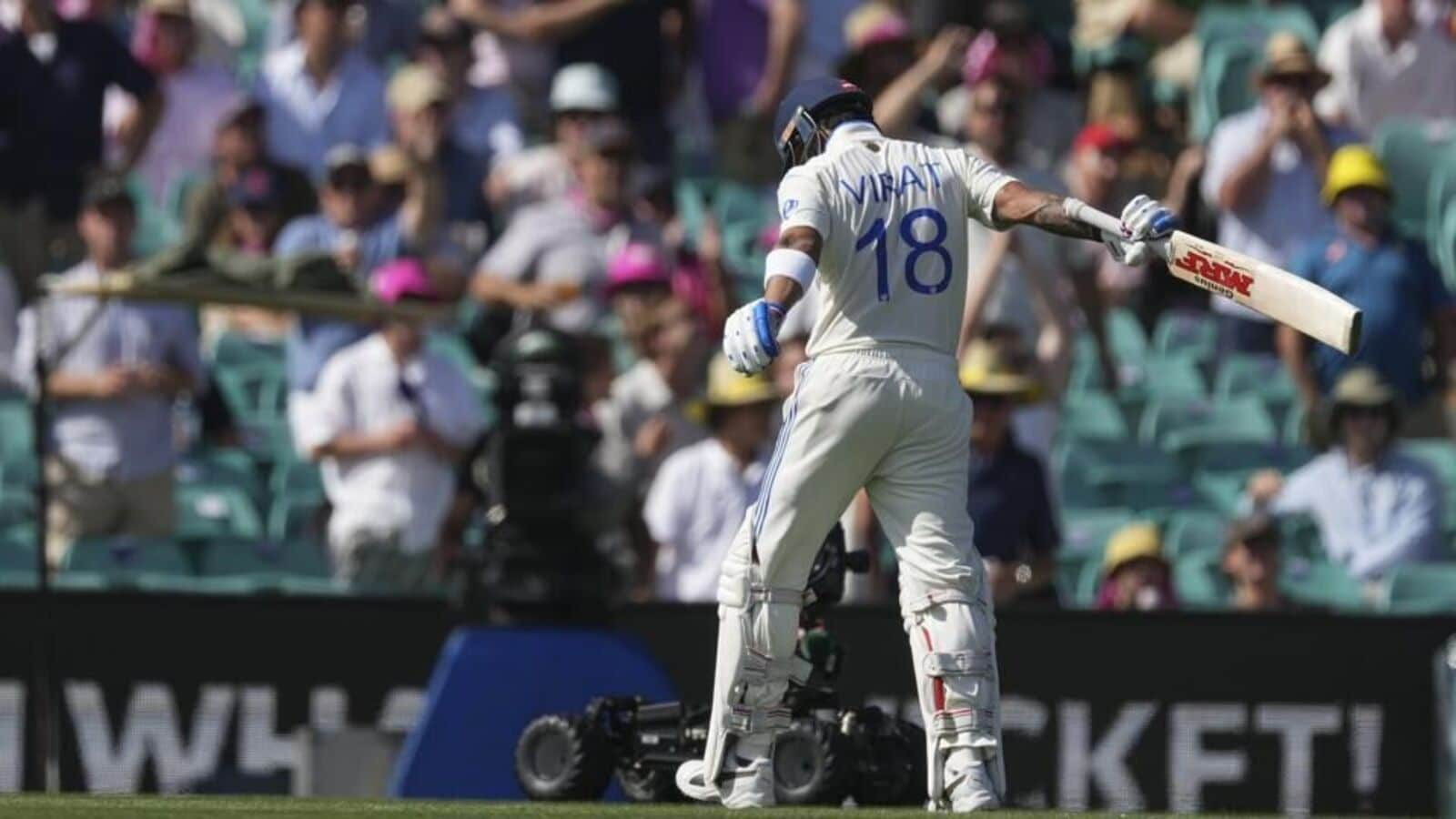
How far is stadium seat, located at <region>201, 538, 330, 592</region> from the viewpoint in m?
13.8

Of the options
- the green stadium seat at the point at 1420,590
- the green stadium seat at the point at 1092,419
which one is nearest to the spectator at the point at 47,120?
the green stadium seat at the point at 1092,419

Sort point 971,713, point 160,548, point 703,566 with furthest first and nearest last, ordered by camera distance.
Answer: point 160,548 → point 703,566 → point 971,713

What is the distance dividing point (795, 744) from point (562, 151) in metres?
6.09

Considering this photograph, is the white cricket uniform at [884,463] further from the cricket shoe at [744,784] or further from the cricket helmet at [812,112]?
the cricket helmet at [812,112]

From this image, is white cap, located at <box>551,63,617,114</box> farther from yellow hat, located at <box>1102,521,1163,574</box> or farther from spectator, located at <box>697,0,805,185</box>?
yellow hat, located at <box>1102,521,1163,574</box>

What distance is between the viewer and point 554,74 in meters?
16.2

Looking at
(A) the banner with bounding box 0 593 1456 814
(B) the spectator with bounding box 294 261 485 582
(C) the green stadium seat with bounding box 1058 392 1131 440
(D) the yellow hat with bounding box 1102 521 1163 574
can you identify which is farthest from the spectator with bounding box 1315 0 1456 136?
(B) the spectator with bounding box 294 261 485 582

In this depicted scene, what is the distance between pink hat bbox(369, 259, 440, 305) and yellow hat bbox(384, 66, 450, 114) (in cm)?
137

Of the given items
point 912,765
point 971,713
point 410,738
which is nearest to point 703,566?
point 410,738

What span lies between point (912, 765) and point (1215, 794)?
8.92 ft

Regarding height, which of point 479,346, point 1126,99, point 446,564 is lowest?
point 446,564

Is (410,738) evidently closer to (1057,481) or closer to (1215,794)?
(1215,794)

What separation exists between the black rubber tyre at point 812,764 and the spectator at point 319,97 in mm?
6917

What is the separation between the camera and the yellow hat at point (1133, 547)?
42.3 feet
